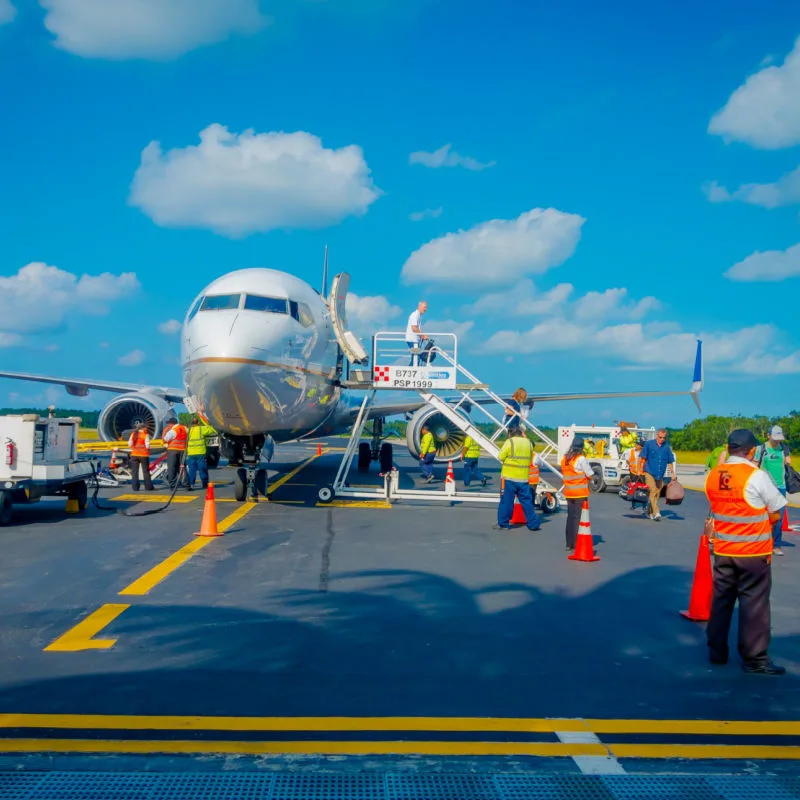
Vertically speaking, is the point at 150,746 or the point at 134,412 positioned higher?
the point at 134,412

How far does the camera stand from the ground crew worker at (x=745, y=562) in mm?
5230

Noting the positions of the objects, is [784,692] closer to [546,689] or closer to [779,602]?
[546,689]

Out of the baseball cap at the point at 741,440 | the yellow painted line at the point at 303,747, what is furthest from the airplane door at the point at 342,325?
the yellow painted line at the point at 303,747

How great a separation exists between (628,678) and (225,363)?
317 inches

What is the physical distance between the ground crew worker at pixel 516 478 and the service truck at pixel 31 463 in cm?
700

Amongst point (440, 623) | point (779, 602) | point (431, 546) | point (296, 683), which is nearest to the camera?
point (296, 683)

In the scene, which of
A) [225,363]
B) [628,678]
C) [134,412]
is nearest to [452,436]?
[134,412]

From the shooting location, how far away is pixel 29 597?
675 centimetres

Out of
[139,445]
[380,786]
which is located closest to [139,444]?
[139,445]

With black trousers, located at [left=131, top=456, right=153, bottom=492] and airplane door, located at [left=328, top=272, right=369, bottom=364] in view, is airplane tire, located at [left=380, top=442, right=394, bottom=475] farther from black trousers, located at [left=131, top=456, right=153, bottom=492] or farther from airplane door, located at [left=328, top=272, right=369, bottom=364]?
black trousers, located at [left=131, top=456, right=153, bottom=492]

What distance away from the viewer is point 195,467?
1673cm

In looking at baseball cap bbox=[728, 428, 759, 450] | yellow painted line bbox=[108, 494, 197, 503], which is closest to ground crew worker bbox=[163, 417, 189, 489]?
yellow painted line bbox=[108, 494, 197, 503]

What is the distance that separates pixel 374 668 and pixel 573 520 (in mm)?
5564

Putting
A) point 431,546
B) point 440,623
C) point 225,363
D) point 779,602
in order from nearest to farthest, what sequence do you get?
point 440,623 < point 779,602 < point 431,546 < point 225,363
